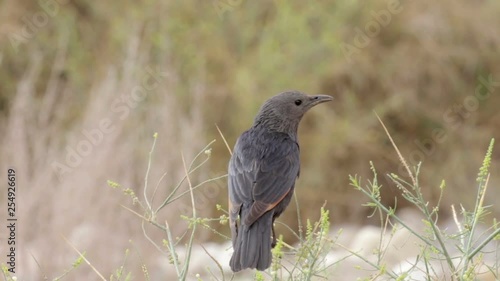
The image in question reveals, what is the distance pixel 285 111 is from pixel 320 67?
4892 mm

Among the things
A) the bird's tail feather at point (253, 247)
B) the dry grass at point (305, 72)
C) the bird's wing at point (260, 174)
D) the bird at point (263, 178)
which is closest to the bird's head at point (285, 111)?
the bird at point (263, 178)

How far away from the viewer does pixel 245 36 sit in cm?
1023

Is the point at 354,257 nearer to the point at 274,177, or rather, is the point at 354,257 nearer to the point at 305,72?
the point at 305,72

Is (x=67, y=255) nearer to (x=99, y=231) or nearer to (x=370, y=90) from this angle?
(x=99, y=231)

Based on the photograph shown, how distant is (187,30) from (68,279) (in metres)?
3.66

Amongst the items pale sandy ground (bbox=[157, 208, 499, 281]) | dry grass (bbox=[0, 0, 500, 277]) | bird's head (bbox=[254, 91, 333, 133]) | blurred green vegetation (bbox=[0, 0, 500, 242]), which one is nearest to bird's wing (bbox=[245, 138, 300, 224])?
bird's head (bbox=[254, 91, 333, 133])

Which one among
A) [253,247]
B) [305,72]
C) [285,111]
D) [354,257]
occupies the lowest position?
[354,257]

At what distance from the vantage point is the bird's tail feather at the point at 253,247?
3.65 meters

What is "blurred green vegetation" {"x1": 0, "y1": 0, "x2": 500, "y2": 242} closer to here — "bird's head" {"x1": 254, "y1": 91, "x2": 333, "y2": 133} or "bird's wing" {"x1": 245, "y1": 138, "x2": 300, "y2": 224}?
"bird's head" {"x1": 254, "y1": 91, "x2": 333, "y2": 133}

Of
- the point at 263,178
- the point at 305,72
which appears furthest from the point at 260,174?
the point at 305,72

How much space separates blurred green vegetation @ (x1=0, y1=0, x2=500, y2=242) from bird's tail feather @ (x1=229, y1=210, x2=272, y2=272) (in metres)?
5.24

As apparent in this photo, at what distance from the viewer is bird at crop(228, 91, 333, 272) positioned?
3.78m

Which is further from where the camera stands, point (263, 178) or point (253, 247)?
point (263, 178)

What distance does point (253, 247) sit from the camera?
373 cm
